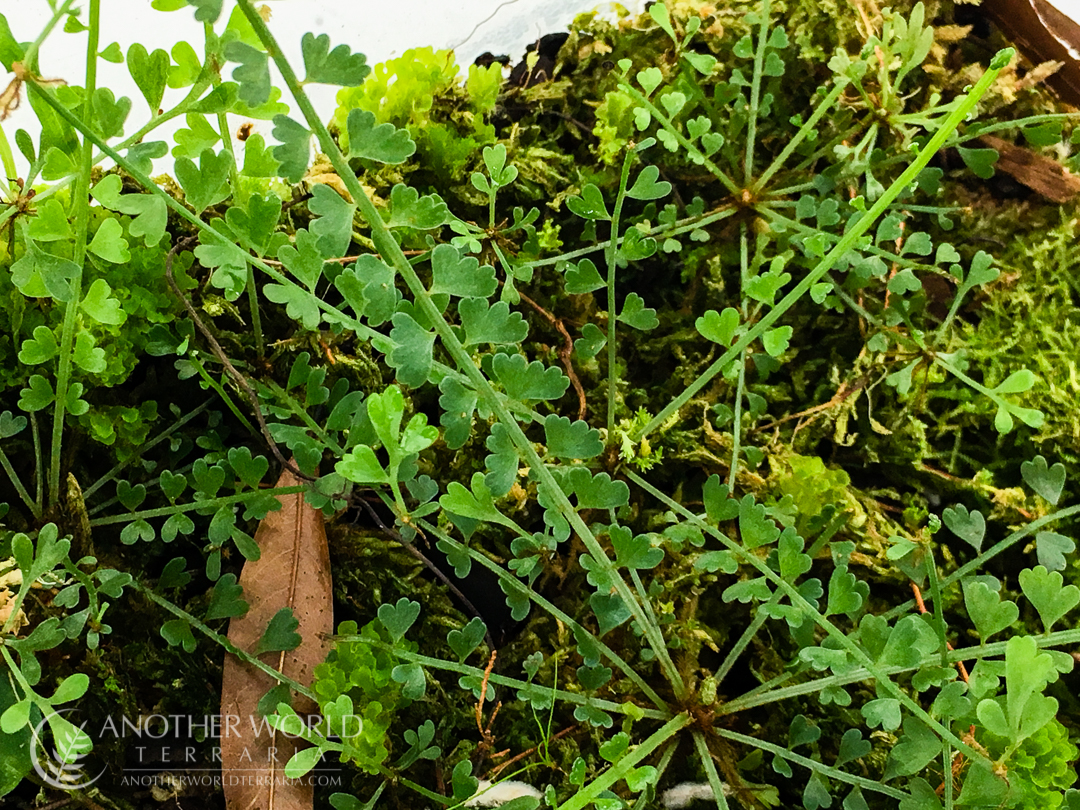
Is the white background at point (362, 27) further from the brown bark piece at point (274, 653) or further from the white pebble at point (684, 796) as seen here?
the white pebble at point (684, 796)

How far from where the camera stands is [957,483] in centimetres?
115

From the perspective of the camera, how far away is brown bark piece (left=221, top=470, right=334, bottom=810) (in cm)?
90

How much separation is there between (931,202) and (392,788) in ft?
4.10

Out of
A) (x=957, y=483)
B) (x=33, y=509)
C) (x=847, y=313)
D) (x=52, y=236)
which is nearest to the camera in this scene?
(x=52, y=236)

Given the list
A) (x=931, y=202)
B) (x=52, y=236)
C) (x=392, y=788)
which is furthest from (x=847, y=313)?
(x=52, y=236)

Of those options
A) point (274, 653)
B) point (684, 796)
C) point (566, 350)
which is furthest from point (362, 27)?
point (684, 796)

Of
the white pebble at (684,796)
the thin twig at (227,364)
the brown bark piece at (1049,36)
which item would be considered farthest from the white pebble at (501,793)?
the brown bark piece at (1049,36)

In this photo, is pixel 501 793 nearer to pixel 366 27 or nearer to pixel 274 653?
pixel 274 653

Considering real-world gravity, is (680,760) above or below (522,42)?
below

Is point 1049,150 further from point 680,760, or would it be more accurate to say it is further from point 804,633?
point 680,760

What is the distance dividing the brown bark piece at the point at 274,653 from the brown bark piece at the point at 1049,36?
1426 mm

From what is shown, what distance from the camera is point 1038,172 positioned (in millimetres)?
1296

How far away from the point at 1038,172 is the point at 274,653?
56.8 inches

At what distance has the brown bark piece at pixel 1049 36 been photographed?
128 cm
